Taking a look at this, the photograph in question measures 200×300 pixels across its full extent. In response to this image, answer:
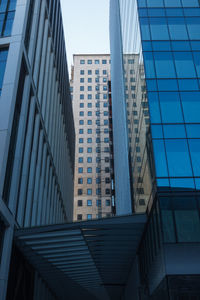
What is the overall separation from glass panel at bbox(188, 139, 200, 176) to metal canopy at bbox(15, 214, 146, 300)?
4.05 metres

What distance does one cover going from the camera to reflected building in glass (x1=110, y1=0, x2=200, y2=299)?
1557cm

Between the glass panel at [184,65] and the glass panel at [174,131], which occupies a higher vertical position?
the glass panel at [184,65]

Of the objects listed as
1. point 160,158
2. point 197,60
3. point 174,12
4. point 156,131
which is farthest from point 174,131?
point 174,12

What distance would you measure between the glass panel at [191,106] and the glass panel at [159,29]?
16.2 feet

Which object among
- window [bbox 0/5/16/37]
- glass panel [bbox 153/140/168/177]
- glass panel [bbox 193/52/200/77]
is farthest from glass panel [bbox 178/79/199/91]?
window [bbox 0/5/16/37]

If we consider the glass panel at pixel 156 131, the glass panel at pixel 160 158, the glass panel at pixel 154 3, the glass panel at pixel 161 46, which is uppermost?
the glass panel at pixel 154 3

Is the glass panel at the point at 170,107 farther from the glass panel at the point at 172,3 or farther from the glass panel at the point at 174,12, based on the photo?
the glass panel at the point at 172,3

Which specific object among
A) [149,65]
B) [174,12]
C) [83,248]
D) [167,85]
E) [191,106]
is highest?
[174,12]

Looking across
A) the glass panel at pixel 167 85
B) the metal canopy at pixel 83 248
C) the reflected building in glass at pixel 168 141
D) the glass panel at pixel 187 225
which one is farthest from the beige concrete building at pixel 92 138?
the glass panel at pixel 187 225

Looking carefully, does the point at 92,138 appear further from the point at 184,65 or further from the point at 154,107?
the point at 154,107

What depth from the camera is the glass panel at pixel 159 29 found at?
22625 millimetres

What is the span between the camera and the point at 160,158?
17906 mm

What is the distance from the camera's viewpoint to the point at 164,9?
947 inches

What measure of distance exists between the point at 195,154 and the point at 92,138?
227 feet
